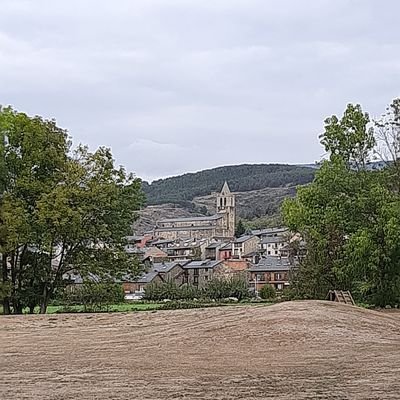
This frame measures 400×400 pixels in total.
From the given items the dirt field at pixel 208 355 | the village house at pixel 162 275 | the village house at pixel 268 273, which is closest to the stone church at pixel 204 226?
the village house at pixel 162 275

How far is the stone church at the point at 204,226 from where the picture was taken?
6855 inches

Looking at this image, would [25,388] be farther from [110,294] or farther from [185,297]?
[185,297]

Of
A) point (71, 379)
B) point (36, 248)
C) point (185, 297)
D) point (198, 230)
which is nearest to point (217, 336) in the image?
point (71, 379)

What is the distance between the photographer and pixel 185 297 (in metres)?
64.2

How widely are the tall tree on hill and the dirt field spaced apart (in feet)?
24.0

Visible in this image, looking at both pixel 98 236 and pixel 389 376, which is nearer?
pixel 389 376

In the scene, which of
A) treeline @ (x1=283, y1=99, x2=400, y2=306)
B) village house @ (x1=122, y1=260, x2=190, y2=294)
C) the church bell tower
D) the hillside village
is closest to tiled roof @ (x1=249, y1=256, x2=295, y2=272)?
the hillside village

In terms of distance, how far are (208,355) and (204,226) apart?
160m

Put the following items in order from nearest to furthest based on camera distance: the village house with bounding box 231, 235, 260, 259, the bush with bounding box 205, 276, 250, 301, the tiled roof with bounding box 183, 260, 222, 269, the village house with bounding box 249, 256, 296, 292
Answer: the bush with bounding box 205, 276, 250, 301
the village house with bounding box 249, 256, 296, 292
the tiled roof with bounding box 183, 260, 222, 269
the village house with bounding box 231, 235, 260, 259

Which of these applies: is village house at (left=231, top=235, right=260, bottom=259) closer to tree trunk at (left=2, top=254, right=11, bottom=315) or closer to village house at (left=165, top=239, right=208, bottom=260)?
village house at (left=165, top=239, right=208, bottom=260)

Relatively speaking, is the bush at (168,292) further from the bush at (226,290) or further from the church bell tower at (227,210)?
the church bell tower at (227,210)

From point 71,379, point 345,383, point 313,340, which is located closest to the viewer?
point 345,383

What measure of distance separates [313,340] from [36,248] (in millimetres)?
22598

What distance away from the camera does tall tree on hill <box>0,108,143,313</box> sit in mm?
38688
